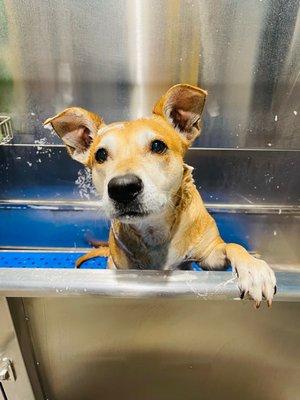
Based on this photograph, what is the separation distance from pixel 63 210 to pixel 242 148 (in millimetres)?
1378

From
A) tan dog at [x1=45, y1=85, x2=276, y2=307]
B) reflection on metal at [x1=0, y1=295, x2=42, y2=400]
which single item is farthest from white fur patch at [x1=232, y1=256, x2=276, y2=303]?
Result: reflection on metal at [x1=0, y1=295, x2=42, y2=400]

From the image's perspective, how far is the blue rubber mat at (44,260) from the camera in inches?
90.0

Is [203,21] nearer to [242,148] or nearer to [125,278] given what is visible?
[242,148]

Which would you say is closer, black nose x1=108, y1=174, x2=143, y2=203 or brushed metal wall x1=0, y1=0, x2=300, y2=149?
black nose x1=108, y1=174, x2=143, y2=203

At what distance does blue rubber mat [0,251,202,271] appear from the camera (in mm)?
2287

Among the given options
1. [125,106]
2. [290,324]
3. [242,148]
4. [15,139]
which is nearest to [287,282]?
[290,324]

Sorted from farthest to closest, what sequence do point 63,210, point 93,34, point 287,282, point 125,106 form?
1. point 63,210
2. point 125,106
3. point 93,34
4. point 287,282

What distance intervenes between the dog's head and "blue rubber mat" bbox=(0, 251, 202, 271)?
950 mm

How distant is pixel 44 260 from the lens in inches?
93.3

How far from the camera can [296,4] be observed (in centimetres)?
206

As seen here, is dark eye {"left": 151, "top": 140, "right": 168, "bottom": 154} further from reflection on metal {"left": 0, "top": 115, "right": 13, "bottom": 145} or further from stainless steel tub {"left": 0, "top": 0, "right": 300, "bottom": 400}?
reflection on metal {"left": 0, "top": 115, "right": 13, "bottom": 145}

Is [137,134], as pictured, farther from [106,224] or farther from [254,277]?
[106,224]

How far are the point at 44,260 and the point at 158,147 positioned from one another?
144 cm

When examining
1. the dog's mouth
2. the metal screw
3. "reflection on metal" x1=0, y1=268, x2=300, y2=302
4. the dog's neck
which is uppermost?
the dog's mouth
